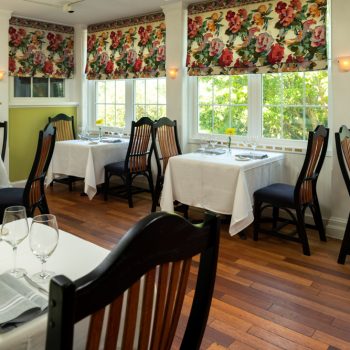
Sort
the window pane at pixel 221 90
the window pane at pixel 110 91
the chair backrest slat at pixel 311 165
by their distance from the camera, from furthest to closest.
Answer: the window pane at pixel 110 91, the window pane at pixel 221 90, the chair backrest slat at pixel 311 165

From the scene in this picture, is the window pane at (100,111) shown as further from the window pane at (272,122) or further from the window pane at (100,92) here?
the window pane at (272,122)

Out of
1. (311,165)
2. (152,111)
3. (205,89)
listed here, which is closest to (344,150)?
(311,165)

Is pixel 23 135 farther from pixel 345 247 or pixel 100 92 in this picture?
pixel 345 247

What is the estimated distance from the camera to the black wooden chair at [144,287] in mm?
618

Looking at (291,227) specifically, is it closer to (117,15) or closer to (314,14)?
(314,14)

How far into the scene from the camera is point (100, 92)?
6.44m

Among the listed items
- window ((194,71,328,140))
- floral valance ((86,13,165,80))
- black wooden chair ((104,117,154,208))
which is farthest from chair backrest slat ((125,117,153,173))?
floral valance ((86,13,165,80))

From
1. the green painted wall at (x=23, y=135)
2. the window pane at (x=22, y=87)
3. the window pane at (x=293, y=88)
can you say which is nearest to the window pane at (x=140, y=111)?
the green painted wall at (x=23, y=135)

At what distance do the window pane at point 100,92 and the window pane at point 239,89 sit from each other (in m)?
2.46

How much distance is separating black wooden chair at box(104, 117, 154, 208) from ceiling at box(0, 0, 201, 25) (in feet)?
5.08

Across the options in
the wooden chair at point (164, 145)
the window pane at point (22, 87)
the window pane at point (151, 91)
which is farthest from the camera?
the window pane at point (22, 87)

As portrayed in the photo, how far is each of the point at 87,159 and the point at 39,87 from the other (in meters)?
1.95

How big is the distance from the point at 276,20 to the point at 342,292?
9.54 feet

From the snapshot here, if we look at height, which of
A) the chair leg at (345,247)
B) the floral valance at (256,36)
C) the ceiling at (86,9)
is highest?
the ceiling at (86,9)
